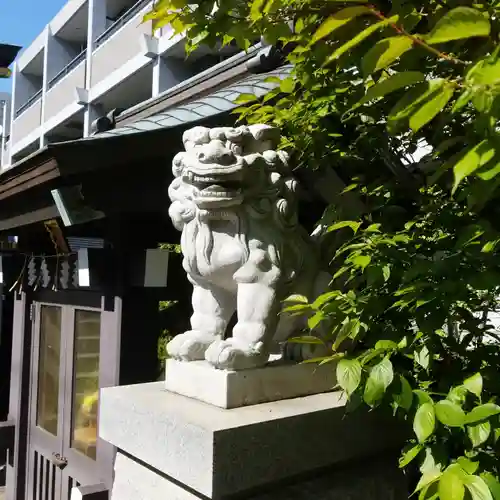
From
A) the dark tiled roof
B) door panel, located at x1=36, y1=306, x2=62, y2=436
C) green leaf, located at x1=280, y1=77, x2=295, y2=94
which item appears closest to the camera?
green leaf, located at x1=280, y1=77, x2=295, y2=94

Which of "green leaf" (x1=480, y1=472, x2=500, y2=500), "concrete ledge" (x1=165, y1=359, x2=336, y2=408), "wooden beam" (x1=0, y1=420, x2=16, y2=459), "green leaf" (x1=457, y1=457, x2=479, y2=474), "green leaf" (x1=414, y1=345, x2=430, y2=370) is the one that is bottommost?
"wooden beam" (x1=0, y1=420, x2=16, y2=459)

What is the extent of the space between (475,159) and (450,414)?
67cm

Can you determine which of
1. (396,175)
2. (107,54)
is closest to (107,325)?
(396,175)

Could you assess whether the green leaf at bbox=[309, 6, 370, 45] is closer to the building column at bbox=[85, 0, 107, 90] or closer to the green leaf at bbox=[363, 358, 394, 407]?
the green leaf at bbox=[363, 358, 394, 407]

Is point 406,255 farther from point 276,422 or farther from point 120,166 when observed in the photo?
point 120,166

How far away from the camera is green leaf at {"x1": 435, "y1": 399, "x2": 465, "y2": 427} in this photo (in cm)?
124

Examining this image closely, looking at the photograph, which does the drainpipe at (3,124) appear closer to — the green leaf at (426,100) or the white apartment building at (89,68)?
the white apartment building at (89,68)

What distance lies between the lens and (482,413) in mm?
1196

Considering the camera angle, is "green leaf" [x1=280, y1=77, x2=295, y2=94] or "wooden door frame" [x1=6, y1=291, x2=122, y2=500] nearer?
"green leaf" [x1=280, y1=77, x2=295, y2=94]

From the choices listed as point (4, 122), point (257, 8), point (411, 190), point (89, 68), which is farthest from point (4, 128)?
point (257, 8)

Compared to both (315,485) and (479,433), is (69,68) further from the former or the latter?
(479,433)

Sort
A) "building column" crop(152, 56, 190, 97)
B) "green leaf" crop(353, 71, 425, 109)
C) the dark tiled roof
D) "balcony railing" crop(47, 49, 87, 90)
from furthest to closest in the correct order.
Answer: "balcony railing" crop(47, 49, 87, 90) < "building column" crop(152, 56, 190, 97) < the dark tiled roof < "green leaf" crop(353, 71, 425, 109)

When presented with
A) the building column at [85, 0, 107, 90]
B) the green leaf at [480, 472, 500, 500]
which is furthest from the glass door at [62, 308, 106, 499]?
the building column at [85, 0, 107, 90]

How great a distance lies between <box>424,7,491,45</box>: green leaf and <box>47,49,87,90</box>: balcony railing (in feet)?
61.0
